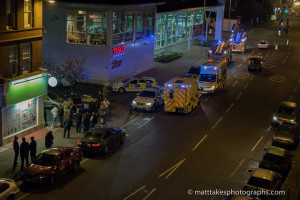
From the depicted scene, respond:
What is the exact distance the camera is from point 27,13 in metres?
28.8

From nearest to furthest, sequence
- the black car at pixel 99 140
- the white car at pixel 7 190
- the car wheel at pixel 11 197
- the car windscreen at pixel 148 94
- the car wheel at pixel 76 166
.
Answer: the white car at pixel 7 190 → the car wheel at pixel 11 197 → the car wheel at pixel 76 166 → the black car at pixel 99 140 → the car windscreen at pixel 148 94

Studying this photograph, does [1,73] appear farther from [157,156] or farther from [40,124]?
[157,156]

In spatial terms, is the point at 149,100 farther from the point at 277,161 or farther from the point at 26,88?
the point at 277,161

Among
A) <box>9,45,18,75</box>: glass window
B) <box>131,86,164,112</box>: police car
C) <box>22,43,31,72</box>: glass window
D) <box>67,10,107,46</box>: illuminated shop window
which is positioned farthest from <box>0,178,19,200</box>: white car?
<box>67,10,107,46</box>: illuminated shop window

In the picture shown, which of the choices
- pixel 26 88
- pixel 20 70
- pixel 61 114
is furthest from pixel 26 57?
pixel 61 114

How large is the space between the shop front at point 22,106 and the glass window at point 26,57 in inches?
28.0

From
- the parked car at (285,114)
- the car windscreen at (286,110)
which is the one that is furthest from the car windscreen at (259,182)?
the car windscreen at (286,110)

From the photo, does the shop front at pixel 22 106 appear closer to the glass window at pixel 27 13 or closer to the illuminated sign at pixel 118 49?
the glass window at pixel 27 13

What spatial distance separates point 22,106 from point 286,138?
54.6 ft

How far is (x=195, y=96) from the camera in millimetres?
36594

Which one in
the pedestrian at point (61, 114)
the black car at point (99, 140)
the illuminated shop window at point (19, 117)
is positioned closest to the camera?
the black car at point (99, 140)

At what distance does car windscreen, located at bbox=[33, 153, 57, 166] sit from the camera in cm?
2162

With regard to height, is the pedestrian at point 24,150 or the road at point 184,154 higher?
the pedestrian at point 24,150

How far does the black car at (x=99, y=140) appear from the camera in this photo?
25.2 metres
